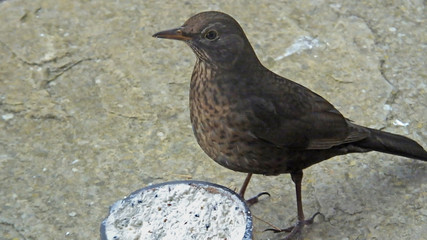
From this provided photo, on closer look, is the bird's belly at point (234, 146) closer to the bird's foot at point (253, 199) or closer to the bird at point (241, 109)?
the bird at point (241, 109)

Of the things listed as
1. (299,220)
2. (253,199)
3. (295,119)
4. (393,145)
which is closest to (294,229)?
(299,220)

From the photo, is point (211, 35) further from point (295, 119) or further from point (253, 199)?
point (253, 199)

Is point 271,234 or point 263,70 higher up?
point 263,70

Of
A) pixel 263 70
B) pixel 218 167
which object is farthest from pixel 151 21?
pixel 263 70

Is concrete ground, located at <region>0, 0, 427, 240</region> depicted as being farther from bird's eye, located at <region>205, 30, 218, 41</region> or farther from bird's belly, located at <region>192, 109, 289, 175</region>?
bird's eye, located at <region>205, 30, 218, 41</region>

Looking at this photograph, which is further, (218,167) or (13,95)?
(13,95)

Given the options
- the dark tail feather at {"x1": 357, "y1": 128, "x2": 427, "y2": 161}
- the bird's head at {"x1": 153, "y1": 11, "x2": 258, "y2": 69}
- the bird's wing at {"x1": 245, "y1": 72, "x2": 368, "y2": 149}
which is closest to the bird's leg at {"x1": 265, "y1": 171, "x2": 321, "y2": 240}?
the bird's wing at {"x1": 245, "y1": 72, "x2": 368, "y2": 149}

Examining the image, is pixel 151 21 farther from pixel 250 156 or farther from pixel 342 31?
pixel 250 156
